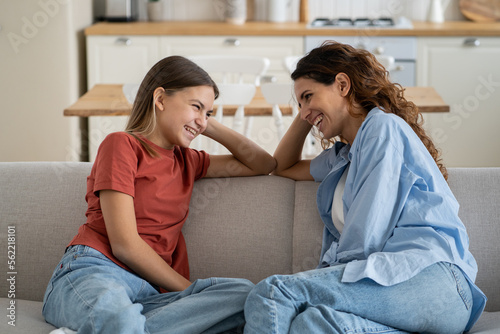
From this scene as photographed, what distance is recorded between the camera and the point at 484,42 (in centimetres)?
403

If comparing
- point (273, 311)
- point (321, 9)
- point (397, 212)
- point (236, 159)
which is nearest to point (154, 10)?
point (321, 9)

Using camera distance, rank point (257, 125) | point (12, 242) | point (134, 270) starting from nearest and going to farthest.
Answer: point (134, 270) → point (12, 242) → point (257, 125)

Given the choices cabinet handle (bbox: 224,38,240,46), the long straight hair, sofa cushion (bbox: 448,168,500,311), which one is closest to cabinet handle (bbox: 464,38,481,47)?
cabinet handle (bbox: 224,38,240,46)

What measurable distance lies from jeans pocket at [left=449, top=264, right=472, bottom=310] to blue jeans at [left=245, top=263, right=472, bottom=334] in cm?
1

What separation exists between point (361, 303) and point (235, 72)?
189 centimetres

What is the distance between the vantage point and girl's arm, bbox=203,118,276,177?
6.47 ft

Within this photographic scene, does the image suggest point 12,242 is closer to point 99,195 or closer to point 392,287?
point 99,195

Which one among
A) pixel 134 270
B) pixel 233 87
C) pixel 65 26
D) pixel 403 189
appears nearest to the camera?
pixel 403 189

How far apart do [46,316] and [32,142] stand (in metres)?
2.60

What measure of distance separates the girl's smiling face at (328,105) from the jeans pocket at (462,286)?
1.54 ft

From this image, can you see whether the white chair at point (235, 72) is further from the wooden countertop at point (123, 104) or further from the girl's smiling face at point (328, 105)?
the girl's smiling face at point (328, 105)

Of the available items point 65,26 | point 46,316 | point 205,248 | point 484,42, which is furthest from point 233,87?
point 484,42

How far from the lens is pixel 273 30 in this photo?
4.05 meters

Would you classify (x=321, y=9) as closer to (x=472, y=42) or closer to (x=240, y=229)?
(x=472, y=42)
